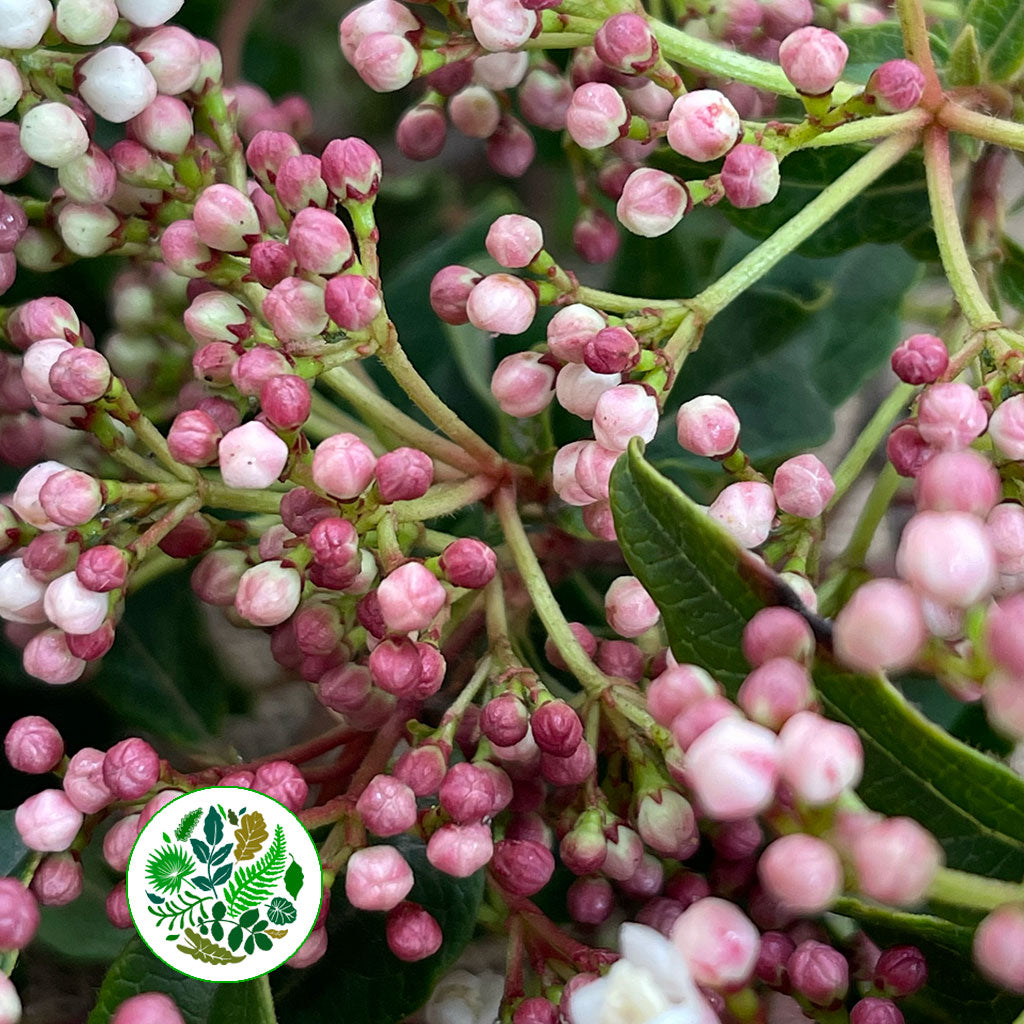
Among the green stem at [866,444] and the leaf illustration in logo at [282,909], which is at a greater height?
the green stem at [866,444]

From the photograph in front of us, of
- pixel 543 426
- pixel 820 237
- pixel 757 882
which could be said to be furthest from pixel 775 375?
pixel 757 882

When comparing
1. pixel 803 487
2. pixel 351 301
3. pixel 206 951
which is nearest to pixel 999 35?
pixel 803 487

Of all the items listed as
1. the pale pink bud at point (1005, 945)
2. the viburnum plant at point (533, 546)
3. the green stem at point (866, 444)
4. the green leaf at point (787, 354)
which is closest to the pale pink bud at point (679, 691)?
the viburnum plant at point (533, 546)

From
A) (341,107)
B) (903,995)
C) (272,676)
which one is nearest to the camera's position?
(903,995)

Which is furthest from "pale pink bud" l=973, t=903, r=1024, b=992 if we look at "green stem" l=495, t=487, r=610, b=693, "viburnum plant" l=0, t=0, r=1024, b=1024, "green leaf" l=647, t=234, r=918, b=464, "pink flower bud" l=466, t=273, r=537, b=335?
"green leaf" l=647, t=234, r=918, b=464

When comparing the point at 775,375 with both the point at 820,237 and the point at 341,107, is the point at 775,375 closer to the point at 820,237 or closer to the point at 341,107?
the point at 820,237

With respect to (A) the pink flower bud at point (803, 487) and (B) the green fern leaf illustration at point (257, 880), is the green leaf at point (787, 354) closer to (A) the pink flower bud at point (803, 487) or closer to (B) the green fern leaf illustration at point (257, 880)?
(A) the pink flower bud at point (803, 487)
